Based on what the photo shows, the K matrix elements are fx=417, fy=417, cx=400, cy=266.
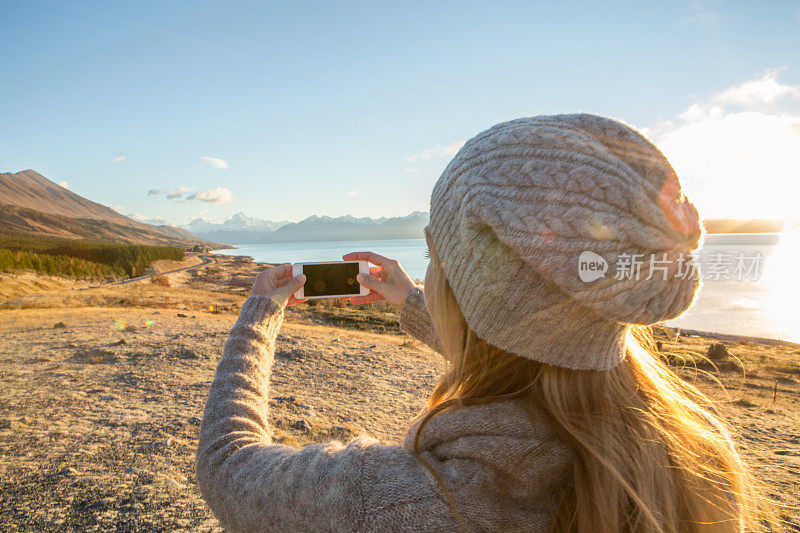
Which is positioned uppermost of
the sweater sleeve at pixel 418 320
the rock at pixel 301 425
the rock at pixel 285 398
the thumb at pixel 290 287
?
the thumb at pixel 290 287

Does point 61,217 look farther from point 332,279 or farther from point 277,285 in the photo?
point 277,285

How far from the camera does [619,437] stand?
2.93 feet

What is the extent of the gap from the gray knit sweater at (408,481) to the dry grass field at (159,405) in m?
0.81

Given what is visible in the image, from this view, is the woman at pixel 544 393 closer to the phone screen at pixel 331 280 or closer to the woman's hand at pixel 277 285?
the woman's hand at pixel 277 285

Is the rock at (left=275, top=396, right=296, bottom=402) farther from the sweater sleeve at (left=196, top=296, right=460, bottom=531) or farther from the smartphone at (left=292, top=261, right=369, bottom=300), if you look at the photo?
the sweater sleeve at (left=196, top=296, right=460, bottom=531)

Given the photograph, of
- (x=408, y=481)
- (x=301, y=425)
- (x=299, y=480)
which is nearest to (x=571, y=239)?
(x=408, y=481)

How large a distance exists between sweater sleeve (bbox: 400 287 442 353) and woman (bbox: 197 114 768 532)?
72cm

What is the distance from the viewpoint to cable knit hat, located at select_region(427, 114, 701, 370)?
2.68 ft

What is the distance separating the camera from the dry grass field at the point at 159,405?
2.57 meters

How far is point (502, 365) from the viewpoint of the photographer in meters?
0.98

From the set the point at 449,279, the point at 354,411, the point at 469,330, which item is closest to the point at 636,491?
the point at 469,330

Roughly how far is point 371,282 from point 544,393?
3.91 ft

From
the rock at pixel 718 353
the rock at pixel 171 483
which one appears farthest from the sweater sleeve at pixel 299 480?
the rock at pixel 718 353

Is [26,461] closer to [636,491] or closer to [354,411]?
[354,411]
